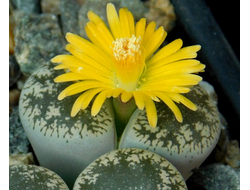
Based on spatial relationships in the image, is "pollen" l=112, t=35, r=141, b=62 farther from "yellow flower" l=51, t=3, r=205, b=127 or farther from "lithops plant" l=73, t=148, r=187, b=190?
"lithops plant" l=73, t=148, r=187, b=190

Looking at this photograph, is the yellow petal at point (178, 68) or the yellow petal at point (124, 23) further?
the yellow petal at point (124, 23)

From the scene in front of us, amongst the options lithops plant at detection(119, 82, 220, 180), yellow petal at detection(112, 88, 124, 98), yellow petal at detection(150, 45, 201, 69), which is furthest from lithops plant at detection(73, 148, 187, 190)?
yellow petal at detection(150, 45, 201, 69)

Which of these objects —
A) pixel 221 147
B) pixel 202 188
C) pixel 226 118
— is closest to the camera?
pixel 202 188

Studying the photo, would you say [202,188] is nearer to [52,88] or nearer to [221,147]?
[221,147]

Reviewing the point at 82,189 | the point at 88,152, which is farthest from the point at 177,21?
the point at 82,189

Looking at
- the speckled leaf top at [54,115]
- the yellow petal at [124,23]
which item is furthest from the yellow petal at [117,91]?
the yellow petal at [124,23]

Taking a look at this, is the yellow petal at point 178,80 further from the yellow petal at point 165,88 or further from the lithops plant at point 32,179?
the lithops plant at point 32,179
